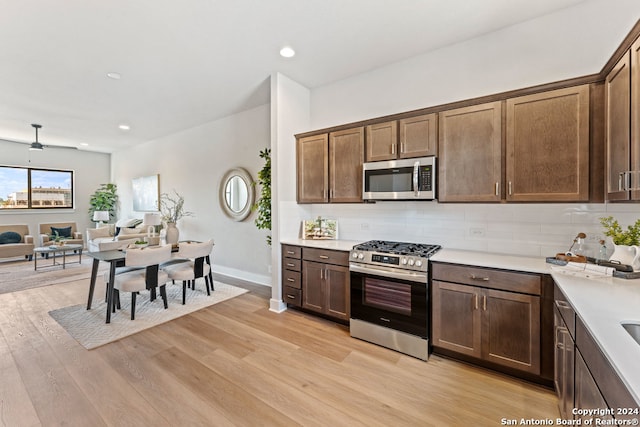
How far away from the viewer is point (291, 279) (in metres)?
3.48

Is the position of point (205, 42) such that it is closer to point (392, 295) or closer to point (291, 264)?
point (291, 264)

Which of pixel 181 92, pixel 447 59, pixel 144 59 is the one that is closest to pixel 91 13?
pixel 144 59

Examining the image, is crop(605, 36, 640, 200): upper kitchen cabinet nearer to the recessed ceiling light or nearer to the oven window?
the oven window

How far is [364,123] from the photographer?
3129 mm

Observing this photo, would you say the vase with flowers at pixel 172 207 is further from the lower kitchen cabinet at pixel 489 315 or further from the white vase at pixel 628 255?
the white vase at pixel 628 255

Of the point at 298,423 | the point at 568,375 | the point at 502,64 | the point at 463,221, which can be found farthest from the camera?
the point at 463,221

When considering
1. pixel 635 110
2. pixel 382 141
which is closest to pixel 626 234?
pixel 635 110

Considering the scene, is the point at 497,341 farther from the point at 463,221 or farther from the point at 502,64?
the point at 502,64

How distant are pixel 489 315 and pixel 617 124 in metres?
1.56

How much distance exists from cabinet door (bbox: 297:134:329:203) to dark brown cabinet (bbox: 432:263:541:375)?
1.68m

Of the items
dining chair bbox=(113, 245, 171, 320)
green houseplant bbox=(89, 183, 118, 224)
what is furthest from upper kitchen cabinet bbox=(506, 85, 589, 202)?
green houseplant bbox=(89, 183, 118, 224)

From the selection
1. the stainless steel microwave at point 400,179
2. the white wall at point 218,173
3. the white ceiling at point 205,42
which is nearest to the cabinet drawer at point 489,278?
the stainless steel microwave at point 400,179

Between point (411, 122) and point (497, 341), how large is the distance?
2.09 metres

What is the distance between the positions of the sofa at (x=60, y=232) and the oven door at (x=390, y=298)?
24.8 feet
